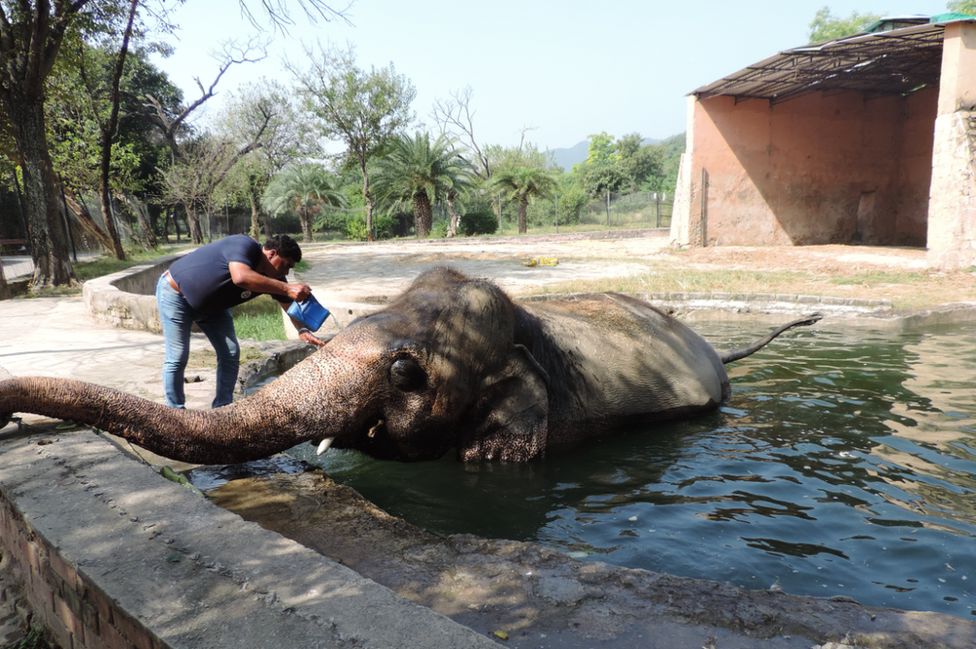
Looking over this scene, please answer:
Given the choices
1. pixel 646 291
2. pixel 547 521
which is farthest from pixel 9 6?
pixel 547 521

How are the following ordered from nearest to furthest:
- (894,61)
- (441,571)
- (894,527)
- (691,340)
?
(441,571) → (894,527) → (691,340) → (894,61)

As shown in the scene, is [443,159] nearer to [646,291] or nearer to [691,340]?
[646,291]

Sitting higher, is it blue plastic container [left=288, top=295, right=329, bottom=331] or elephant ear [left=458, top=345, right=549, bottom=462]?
blue plastic container [left=288, top=295, right=329, bottom=331]

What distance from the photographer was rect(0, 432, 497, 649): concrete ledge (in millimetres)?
2213

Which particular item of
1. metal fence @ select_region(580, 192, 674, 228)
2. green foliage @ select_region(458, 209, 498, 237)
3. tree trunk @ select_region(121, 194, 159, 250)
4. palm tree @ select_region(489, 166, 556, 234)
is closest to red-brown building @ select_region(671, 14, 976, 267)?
metal fence @ select_region(580, 192, 674, 228)

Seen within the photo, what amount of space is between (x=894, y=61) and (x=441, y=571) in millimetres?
24200

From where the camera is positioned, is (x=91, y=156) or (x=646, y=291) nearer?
(x=646, y=291)

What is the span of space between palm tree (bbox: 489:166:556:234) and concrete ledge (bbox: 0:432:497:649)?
1645 inches

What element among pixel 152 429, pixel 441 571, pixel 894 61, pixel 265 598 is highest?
pixel 894 61

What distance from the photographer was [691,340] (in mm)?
6902

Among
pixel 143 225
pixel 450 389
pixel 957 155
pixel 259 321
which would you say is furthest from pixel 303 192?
pixel 450 389

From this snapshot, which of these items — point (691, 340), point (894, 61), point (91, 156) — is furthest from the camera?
point (91, 156)

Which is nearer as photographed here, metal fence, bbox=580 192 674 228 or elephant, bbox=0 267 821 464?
elephant, bbox=0 267 821 464

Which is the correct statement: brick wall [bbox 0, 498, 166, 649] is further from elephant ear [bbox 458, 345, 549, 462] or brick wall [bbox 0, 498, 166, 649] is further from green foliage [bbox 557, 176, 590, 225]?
green foliage [bbox 557, 176, 590, 225]
